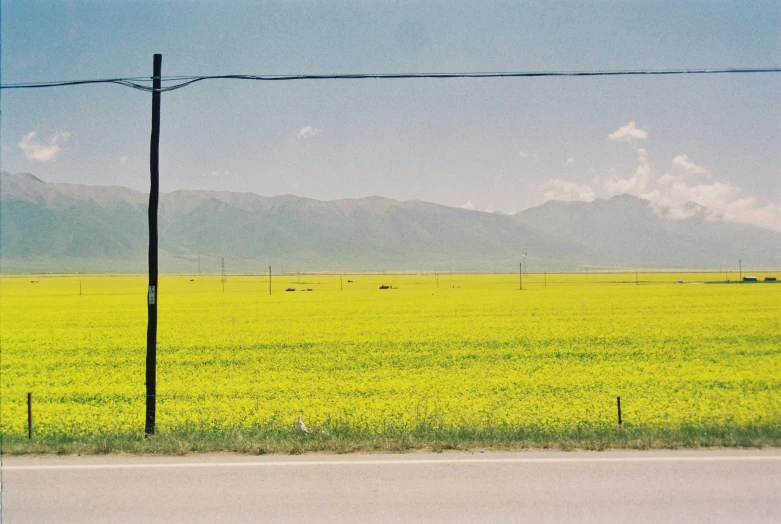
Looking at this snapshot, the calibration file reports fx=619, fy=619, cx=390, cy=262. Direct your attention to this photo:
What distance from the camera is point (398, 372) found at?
21.9m

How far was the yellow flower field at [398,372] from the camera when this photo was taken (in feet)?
47.4

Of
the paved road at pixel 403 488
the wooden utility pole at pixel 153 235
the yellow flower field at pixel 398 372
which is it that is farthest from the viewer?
the yellow flower field at pixel 398 372

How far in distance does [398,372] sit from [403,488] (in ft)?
46.1

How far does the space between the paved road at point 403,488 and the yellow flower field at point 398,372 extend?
2610 mm

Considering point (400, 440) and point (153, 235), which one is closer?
point (400, 440)

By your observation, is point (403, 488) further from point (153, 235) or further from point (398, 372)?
point (398, 372)

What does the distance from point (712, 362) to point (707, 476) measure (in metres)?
17.7

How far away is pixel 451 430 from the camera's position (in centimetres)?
1045

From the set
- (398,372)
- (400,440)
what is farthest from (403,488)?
(398,372)

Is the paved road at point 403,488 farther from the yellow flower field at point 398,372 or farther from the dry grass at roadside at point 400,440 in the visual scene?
the yellow flower field at point 398,372

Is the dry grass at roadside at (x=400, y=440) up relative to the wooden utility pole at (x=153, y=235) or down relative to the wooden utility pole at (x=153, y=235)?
down

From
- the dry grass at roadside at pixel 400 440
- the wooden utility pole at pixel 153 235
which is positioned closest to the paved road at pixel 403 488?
the dry grass at roadside at pixel 400 440

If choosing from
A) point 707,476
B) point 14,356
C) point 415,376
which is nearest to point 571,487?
point 707,476

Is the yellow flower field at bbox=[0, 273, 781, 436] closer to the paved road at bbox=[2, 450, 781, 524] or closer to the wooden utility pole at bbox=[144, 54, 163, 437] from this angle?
the wooden utility pole at bbox=[144, 54, 163, 437]
